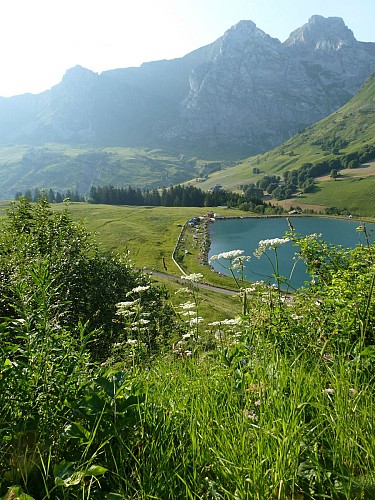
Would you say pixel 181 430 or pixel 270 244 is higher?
pixel 270 244

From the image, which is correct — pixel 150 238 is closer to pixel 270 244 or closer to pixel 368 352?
pixel 270 244

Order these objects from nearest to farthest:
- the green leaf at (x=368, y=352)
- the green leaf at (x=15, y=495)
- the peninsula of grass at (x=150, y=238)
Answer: the green leaf at (x=15, y=495) → the green leaf at (x=368, y=352) → the peninsula of grass at (x=150, y=238)

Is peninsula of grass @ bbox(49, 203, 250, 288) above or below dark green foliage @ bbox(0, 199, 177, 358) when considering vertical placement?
below

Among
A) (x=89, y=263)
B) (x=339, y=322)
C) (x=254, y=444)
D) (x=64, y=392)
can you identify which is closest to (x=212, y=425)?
(x=254, y=444)

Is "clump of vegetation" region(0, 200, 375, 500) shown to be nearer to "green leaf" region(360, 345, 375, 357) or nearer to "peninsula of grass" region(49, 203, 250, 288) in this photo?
"green leaf" region(360, 345, 375, 357)

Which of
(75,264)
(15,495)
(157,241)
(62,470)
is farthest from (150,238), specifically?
(15,495)

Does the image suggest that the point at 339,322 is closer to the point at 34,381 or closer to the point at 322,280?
the point at 322,280

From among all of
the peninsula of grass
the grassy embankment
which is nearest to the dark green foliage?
the grassy embankment

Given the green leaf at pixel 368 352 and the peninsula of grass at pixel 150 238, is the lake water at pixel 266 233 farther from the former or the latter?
the green leaf at pixel 368 352

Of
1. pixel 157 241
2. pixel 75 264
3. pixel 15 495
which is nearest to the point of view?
pixel 15 495

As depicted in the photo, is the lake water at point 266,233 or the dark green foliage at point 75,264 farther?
the lake water at point 266,233

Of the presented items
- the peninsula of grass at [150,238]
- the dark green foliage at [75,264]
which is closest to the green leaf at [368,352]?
the dark green foliage at [75,264]

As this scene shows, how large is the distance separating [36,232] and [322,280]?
21.1 metres

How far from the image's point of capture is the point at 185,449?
325 cm
